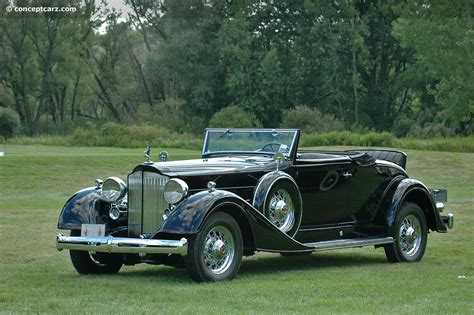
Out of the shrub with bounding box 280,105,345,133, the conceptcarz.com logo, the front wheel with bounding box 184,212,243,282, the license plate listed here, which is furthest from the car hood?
the conceptcarz.com logo

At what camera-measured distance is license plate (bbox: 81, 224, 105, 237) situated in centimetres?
1023

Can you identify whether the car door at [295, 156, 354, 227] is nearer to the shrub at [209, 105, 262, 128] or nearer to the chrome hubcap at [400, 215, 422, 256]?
the chrome hubcap at [400, 215, 422, 256]

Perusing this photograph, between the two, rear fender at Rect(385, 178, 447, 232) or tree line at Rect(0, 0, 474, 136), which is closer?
rear fender at Rect(385, 178, 447, 232)

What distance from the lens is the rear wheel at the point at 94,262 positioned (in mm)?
10820

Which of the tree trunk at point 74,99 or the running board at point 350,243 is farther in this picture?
the tree trunk at point 74,99

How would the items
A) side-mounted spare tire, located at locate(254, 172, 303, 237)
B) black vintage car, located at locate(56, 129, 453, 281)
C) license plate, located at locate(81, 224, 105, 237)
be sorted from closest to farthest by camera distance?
black vintage car, located at locate(56, 129, 453, 281) → license plate, located at locate(81, 224, 105, 237) → side-mounted spare tire, located at locate(254, 172, 303, 237)

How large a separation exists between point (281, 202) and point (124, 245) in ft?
6.50

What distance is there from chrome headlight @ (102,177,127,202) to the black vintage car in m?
0.01

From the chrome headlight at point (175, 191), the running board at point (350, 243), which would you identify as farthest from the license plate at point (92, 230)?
the running board at point (350, 243)

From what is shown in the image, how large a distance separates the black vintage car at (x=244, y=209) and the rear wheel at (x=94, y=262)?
0.01 m

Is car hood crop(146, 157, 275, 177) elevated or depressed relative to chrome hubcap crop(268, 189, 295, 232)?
elevated

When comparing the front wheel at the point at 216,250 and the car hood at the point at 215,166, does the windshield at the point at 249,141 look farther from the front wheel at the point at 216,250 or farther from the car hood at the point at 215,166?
the front wheel at the point at 216,250

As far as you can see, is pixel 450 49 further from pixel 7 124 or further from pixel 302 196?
pixel 302 196

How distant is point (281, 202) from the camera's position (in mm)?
10852
